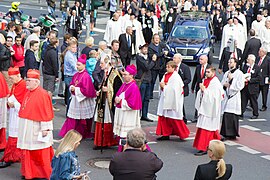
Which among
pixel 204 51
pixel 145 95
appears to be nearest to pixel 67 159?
pixel 145 95

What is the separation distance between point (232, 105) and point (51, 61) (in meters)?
4.57

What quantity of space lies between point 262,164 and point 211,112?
145cm

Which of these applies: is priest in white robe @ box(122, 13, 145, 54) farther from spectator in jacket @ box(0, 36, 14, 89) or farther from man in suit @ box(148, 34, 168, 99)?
spectator in jacket @ box(0, 36, 14, 89)

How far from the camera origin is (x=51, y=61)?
1514 centimetres

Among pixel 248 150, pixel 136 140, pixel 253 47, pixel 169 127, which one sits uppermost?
pixel 136 140

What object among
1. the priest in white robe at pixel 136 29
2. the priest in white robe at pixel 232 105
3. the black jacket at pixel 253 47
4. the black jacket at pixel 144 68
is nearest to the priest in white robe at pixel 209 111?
the priest in white robe at pixel 232 105

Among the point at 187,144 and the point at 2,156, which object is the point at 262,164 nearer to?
the point at 187,144

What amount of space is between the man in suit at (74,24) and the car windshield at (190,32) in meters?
4.40

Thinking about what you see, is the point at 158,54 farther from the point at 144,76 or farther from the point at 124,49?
the point at 124,49

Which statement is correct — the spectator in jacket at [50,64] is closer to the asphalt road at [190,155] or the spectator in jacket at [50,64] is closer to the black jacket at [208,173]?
the asphalt road at [190,155]

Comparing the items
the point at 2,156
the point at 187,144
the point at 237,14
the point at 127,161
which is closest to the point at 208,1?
the point at 237,14

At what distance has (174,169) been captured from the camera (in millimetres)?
11750

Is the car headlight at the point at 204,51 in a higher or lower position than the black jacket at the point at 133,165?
lower

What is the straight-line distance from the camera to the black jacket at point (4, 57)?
611 inches
